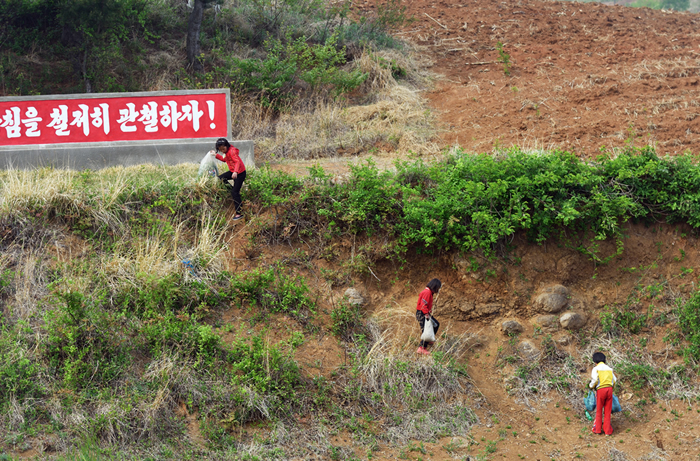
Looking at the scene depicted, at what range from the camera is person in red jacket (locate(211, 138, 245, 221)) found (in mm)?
8125

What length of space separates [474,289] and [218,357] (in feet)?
11.0

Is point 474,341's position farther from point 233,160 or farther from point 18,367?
point 18,367

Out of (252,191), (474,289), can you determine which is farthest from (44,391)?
(474,289)

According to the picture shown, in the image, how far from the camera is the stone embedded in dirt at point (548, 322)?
7914 millimetres

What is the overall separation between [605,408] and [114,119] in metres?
7.59

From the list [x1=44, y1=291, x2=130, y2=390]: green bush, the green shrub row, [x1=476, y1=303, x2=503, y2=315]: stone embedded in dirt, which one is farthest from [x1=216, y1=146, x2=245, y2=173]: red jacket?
[x1=476, y1=303, x2=503, y2=315]: stone embedded in dirt

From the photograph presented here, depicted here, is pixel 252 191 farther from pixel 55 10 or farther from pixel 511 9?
pixel 511 9

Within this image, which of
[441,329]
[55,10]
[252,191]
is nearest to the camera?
[441,329]

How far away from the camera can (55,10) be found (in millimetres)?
13070

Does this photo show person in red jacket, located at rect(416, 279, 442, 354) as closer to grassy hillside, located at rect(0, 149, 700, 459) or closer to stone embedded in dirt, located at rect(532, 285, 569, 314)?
grassy hillside, located at rect(0, 149, 700, 459)

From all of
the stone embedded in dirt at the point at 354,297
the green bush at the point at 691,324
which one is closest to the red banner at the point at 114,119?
the stone embedded in dirt at the point at 354,297

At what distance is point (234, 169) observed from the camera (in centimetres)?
811

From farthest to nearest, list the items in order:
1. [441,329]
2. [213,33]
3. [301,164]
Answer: [213,33], [301,164], [441,329]

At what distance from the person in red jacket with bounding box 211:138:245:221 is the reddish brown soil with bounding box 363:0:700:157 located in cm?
420
